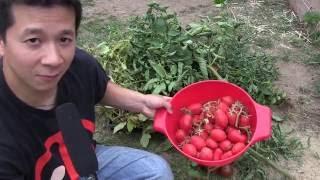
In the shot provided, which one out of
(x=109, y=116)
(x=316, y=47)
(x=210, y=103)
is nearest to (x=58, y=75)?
(x=210, y=103)

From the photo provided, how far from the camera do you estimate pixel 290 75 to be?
3107 millimetres

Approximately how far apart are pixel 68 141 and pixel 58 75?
0.19 m

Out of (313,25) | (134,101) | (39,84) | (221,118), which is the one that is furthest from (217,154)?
(313,25)

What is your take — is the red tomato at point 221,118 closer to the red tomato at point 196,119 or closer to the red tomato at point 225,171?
the red tomato at point 196,119

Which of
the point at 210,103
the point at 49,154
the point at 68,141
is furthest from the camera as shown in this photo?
the point at 210,103

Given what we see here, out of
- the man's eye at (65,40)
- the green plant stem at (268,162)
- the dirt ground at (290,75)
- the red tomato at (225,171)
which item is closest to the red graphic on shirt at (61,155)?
the man's eye at (65,40)

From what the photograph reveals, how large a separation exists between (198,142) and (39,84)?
2.71ft

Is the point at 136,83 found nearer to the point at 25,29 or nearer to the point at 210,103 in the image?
the point at 210,103

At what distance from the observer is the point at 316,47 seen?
341cm

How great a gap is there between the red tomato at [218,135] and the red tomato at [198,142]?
5 cm

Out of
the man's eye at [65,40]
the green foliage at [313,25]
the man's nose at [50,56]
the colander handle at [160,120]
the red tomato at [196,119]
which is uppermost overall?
the man's eye at [65,40]

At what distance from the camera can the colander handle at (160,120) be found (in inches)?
77.8

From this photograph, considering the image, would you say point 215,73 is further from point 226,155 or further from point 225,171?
point 226,155

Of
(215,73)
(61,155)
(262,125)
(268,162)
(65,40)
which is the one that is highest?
(65,40)
